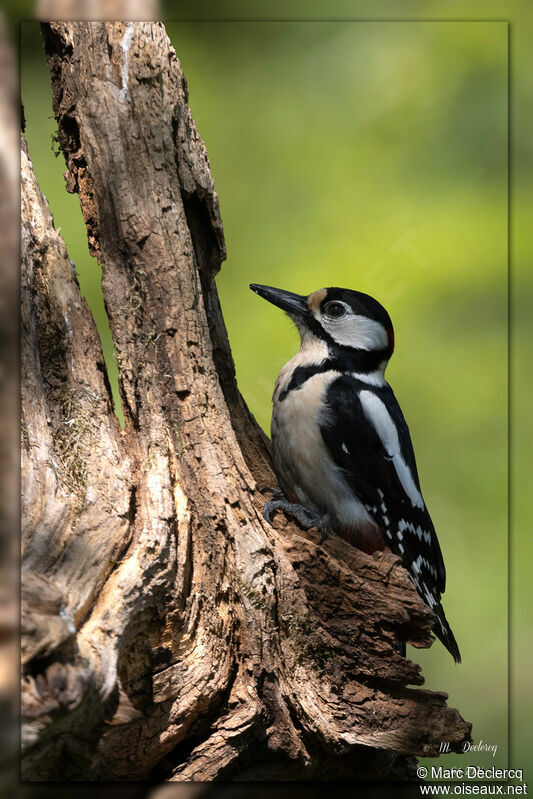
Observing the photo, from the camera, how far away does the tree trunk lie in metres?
1.81

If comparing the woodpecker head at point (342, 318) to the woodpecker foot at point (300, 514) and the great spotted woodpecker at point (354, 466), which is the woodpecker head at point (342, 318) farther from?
the woodpecker foot at point (300, 514)

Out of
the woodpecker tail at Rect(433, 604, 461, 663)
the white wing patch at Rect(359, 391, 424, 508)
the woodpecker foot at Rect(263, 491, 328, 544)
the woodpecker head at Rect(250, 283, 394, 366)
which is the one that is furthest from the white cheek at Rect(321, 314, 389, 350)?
the woodpecker tail at Rect(433, 604, 461, 663)

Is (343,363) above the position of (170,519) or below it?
above

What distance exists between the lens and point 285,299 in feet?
9.04

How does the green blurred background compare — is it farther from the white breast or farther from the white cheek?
the white breast

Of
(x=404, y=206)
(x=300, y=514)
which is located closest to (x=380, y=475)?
(x=300, y=514)

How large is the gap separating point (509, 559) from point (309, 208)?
135 centimetres

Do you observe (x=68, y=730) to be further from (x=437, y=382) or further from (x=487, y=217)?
(x=487, y=217)

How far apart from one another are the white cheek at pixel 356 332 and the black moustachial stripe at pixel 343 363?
0.02 meters

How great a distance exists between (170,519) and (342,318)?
121 centimetres

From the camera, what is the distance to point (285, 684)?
78.1 inches

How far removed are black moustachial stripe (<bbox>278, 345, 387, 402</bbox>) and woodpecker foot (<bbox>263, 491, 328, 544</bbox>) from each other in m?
0.44

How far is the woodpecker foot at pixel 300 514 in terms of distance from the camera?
2293mm

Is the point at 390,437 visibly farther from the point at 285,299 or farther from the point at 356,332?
the point at 285,299
